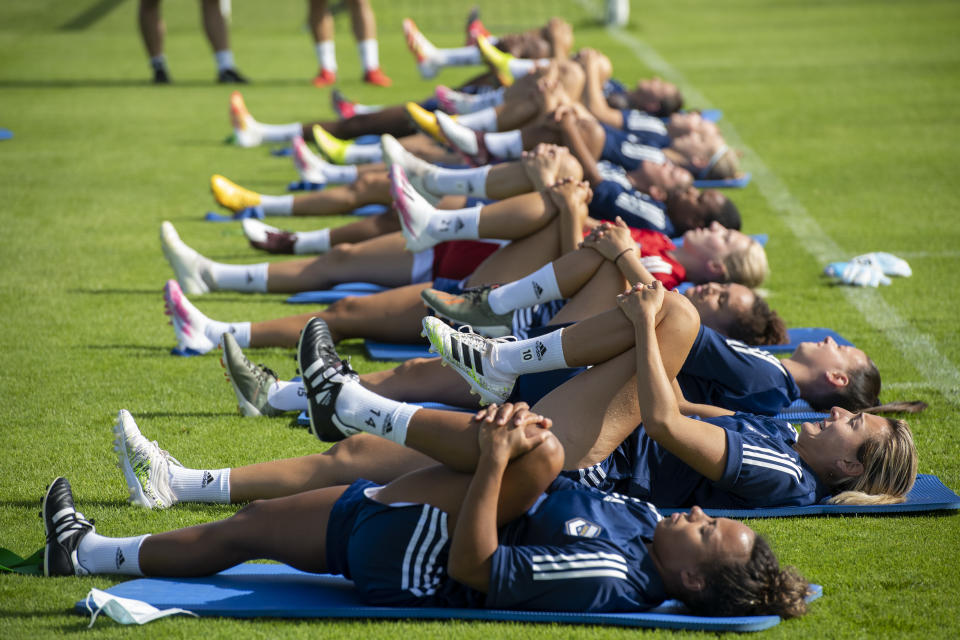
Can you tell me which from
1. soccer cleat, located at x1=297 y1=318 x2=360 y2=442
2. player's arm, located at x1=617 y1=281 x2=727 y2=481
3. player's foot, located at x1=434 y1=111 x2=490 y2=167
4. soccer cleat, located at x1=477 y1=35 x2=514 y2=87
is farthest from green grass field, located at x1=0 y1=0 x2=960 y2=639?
soccer cleat, located at x1=477 y1=35 x2=514 y2=87

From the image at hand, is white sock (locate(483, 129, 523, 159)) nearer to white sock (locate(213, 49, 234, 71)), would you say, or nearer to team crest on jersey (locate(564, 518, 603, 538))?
team crest on jersey (locate(564, 518, 603, 538))

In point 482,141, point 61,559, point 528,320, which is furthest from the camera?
point 482,141

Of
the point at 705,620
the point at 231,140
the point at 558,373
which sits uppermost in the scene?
the point at 558,373

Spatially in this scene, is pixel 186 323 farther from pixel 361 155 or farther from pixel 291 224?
pixel 361 155

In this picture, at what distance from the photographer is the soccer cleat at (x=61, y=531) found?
3322mm

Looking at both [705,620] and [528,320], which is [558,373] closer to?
[528,320]

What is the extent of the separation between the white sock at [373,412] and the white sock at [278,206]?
14.5 feet

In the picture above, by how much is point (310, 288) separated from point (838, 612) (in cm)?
381

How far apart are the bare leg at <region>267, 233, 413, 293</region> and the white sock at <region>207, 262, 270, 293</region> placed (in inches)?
1.8

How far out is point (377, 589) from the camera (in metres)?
3.12

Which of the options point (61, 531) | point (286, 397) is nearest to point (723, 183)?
point (286, 397)

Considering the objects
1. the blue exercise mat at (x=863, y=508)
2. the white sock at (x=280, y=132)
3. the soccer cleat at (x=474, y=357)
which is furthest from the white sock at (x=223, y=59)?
the blue exercise mat at (x=863, y=508)

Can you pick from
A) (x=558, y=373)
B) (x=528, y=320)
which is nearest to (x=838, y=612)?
(x=558, y=373)

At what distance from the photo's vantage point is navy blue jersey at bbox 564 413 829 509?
3652mm
